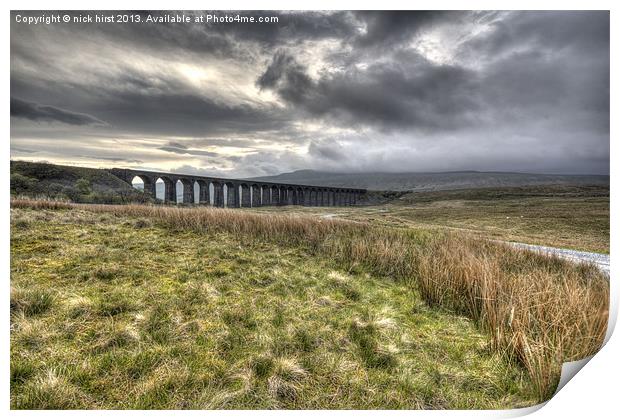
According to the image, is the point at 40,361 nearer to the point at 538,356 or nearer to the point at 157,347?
the point at 157,347

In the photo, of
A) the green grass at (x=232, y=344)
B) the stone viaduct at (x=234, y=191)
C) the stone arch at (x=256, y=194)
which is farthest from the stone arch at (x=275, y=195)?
the green grass at (x=232, y=344)

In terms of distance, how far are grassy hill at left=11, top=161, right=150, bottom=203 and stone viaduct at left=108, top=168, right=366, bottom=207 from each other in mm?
2984

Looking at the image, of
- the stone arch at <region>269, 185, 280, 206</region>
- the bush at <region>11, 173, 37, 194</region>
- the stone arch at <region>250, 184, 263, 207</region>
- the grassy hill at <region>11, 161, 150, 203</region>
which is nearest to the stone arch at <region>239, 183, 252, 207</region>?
the stone arch at <region>250, 184, 263, 207</region>

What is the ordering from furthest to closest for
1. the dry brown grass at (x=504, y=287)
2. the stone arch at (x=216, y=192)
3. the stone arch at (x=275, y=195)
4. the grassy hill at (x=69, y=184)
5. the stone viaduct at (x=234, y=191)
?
the stone arch at (x=275, y=195) → the stone arch at (x=216, y=192) → the stone viaduct at (x=234, y=191) → the grassy hill at (x=69, y=184) → the dry brown grass at (x=504, y=287)

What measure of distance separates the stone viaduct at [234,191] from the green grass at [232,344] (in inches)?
1091

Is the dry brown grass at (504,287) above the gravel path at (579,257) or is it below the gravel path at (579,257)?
above

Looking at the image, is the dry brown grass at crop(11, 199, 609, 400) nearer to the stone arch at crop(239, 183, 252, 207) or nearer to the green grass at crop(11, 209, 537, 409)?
the green grass at crop(11, 209, 537, 409)

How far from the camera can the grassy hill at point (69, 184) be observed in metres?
24.0

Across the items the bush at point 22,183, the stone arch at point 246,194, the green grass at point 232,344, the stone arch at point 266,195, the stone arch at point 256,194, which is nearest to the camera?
the green grass at point 232,344

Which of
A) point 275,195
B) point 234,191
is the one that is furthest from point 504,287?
point 275,195

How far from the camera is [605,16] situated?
3.32 metres

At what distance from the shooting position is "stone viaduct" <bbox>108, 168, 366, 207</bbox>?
40.7 metres

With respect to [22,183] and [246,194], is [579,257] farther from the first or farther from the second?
[246,194]

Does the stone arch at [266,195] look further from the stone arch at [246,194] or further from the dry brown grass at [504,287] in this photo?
the dry brown grass at [504,287]
